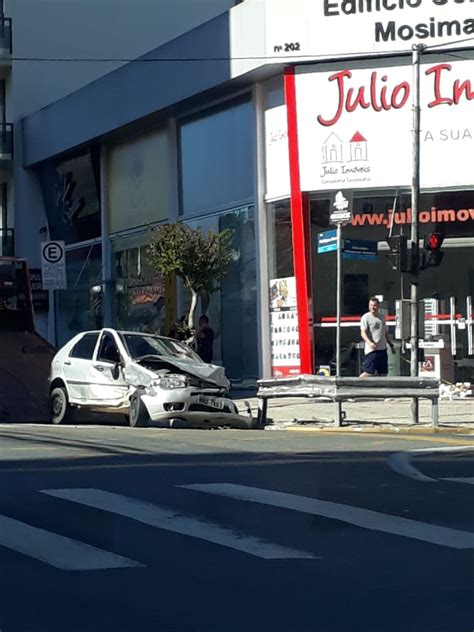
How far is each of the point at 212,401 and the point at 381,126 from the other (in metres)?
8.76

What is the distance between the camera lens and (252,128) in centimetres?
2559

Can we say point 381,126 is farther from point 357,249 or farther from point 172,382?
point 172,382

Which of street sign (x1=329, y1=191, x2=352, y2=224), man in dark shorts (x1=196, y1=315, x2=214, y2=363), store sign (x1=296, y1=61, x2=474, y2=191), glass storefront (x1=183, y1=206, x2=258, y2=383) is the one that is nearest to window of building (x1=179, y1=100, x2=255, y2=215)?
glass storefront (x1=183, y1=206, x2=258, y2=383)

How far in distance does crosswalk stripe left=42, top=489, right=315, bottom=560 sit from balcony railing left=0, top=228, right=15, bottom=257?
2772 cm

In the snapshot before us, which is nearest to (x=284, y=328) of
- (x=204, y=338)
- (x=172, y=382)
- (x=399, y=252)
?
(x=204, y=338)

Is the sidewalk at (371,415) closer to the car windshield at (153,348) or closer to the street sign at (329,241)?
the car windshield at (153,348)

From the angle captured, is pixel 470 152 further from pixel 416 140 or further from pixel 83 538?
pixel 83 538

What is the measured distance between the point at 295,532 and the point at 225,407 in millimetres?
9131

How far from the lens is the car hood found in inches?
691

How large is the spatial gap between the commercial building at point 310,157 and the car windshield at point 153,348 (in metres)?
4.12

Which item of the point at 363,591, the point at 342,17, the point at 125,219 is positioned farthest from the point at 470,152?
the point at 363,591

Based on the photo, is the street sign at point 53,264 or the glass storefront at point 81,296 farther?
the glass storefront at point 81,296

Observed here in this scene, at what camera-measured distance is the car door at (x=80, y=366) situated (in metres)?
18.5

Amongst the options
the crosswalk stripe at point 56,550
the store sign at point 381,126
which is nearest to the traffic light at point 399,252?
the store sign at point 381,126
